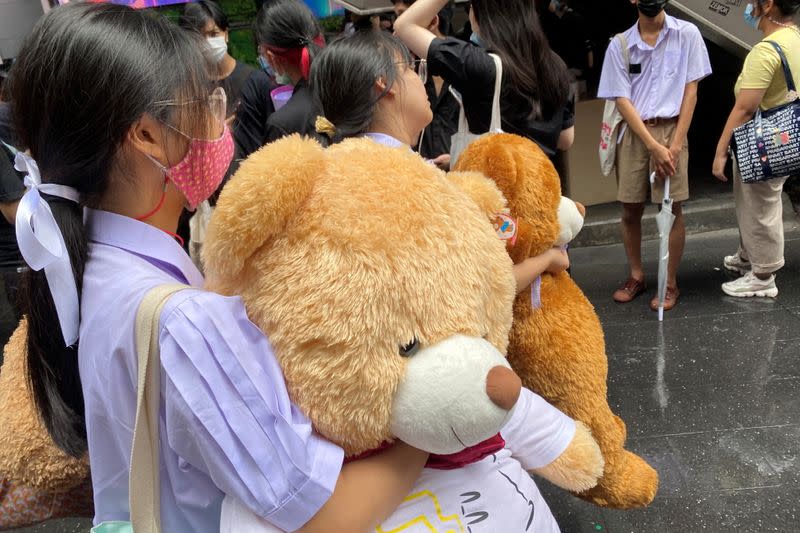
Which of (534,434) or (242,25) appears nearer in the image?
(534,434)

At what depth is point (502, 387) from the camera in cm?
103

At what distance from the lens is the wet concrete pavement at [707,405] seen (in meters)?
2.56

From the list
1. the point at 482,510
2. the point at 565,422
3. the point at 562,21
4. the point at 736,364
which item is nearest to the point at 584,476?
the point at 565,422

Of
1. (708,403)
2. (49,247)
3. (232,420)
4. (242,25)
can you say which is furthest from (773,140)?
(242,25)

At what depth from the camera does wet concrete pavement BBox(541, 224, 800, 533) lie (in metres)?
2.56

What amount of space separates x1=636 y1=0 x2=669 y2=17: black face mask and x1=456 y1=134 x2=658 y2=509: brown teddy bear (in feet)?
8.76

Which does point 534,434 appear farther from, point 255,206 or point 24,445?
point 24,445

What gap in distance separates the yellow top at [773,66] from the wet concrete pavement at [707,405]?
136 cm

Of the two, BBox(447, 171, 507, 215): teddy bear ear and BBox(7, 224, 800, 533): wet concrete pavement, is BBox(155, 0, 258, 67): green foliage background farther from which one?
BBox(447, 171, 507, 215): teddy bear ear

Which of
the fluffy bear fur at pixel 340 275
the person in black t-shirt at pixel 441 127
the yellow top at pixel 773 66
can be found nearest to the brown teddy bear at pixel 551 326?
the fluffy bear fur at pixel 340 275

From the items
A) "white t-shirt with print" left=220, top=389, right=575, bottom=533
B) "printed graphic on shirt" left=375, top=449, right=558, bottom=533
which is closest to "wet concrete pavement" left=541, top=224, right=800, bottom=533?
"white t-shirt with print" left=220, top=389, right=575, bottom=533

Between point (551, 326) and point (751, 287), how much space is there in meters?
3.21

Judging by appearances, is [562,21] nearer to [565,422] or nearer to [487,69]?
[487,69]

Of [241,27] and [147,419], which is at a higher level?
[147,419]
